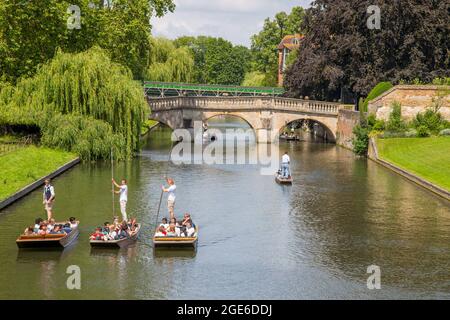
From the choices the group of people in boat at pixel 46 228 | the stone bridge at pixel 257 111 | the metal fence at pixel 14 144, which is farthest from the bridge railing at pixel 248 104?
the group of people in boat at pixel 46 228

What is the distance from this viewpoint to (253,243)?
3170 cm

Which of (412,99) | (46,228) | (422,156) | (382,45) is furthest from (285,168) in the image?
(382,45)

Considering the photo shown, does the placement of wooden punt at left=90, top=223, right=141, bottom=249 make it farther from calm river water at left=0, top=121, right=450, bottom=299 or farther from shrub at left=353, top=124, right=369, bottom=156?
shrub at left=353, top=124, right=369, bottom=156

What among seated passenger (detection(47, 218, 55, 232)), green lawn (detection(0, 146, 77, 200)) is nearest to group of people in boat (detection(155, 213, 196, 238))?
seated passenger (detection(47, 218, 55, 232))

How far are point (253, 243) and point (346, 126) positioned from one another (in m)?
45.5

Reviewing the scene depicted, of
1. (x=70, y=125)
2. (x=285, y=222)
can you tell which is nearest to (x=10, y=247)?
(x=285, y=222)

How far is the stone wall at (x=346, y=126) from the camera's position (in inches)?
2806

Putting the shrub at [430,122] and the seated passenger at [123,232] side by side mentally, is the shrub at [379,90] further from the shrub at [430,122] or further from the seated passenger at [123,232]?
the seated passenger at [123,232]

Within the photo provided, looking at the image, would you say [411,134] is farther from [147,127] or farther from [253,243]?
[147,127]

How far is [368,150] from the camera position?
65.7 meters

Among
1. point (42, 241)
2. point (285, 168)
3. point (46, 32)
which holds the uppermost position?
point (46, 32)

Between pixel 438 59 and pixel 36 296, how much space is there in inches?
2381

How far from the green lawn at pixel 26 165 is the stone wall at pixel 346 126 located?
29095 mm

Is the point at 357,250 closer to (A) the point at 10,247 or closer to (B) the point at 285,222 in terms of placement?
(B) the point at 285,222
